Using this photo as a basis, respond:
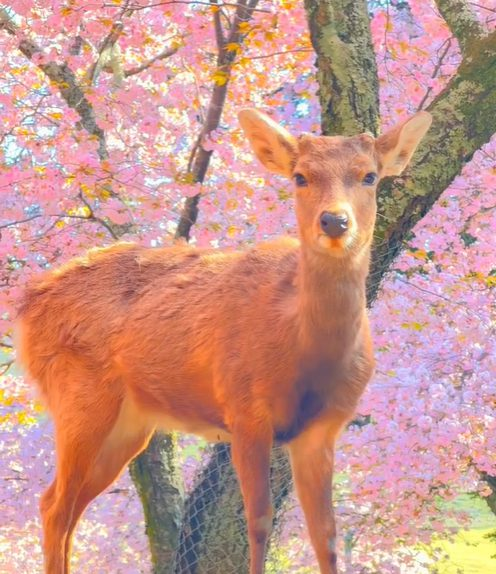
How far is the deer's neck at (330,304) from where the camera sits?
3.25m

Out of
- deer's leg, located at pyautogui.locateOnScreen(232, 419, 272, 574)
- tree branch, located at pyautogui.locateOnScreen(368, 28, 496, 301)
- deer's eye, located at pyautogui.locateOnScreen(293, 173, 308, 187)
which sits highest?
tree branch, located at pyautogui.locateOnScreen(368, 28, 496, 301)

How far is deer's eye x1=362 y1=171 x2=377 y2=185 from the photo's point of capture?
3.24m

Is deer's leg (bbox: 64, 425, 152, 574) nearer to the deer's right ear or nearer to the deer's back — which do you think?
the deer's back

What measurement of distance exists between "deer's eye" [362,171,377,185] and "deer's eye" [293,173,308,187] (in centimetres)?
21

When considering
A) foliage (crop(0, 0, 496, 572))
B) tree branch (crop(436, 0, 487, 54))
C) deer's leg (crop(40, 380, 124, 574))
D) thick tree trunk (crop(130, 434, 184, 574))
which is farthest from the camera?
foliage (crop(0, 0, 496, 572))

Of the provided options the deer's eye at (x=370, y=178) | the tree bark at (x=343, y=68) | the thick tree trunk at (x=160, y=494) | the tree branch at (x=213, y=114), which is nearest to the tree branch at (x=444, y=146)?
the tree bark at (x=343, y=68)

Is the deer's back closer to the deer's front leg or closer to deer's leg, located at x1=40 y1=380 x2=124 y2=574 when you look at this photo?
deer's leg, located at x1=40 y1=380 x2=124 y2=574

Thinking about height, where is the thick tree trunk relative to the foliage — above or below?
below

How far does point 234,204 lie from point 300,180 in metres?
4.75

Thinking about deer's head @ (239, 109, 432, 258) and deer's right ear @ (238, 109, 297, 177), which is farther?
deer's right ear @ (238, 109, 297, 177)

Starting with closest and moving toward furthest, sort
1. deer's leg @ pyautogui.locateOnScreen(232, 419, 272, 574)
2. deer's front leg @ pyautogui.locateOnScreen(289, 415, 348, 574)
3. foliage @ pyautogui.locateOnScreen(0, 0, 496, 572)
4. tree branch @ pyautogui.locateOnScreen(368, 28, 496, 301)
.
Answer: deer's leg @ pyautogui.locateOnScreen(232, 419, 272, 574) < deer's front leg @ pyautogui.locateOnScreen(289, 415, 348, 574) < tree branch @ pyautogui.locateOnScreen(368, 28, 496, 301) < foliage @ pyautogui.locateOnScreen(0, 0, 496, 572)

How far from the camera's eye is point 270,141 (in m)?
3.49

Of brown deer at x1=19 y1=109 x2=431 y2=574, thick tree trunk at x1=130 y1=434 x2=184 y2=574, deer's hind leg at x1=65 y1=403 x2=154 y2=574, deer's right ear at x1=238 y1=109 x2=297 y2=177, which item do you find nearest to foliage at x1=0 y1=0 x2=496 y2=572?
thick tree trunk at x1=130 y1=434 x2=184 y2=574

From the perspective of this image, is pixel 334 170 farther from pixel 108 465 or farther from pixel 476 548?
pixel 476 548
